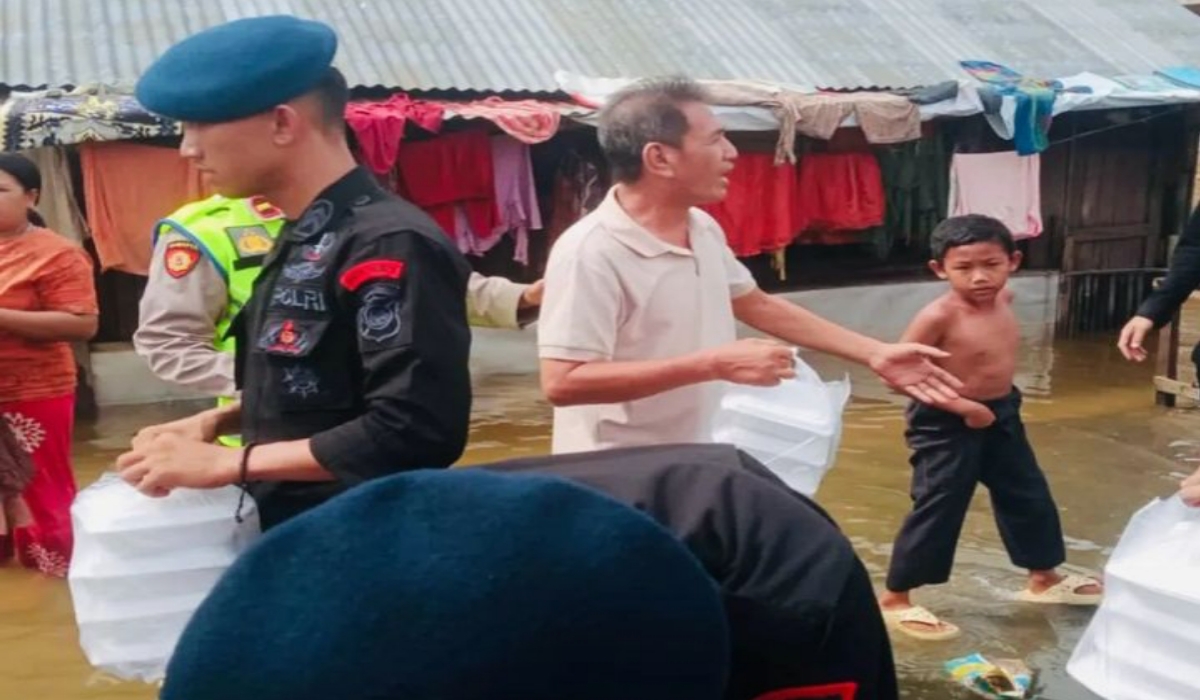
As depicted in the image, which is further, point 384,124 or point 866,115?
point 866,115

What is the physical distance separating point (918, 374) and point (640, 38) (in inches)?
313

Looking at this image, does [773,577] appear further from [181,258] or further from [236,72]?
[181,258]

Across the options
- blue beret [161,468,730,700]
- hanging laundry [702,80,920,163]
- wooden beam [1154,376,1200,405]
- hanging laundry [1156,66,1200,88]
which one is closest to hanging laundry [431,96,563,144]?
hanging laundry [702,80,920,163]

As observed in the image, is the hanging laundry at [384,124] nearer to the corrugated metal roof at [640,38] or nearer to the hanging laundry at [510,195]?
the corrugated metal roof at [640,38]

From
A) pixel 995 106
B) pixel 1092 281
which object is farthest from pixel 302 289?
pixel 1092 281

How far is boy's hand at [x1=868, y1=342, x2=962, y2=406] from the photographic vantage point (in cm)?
265

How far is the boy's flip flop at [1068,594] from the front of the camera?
4.57 meters

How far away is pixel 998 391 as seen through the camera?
4.44 m

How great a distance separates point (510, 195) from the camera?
30.1 feet

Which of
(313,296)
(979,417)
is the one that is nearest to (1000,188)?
(979,417)

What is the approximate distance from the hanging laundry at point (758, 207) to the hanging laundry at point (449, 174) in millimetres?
1898

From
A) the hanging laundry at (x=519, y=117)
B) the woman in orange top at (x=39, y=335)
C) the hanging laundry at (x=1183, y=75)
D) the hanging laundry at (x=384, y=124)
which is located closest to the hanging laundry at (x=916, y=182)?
the hanging laundry at (x=1183, y=75)

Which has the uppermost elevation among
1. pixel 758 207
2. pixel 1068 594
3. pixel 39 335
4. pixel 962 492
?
pixel 39 335

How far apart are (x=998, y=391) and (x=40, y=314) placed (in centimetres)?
350
